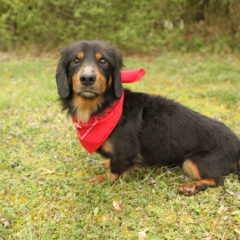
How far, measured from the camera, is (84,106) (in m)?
2.86

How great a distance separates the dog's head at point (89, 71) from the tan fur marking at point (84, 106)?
1.9 inches

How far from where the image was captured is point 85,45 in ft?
8.92

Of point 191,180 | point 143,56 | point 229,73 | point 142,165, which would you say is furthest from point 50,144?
point 143,56

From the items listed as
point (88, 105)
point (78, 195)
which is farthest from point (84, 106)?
point (78, 195)

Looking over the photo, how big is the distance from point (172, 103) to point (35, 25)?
25.8 ft

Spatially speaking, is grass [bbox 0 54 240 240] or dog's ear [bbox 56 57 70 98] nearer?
grass [bbox 0 54 240 240]

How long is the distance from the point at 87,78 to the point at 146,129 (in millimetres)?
935

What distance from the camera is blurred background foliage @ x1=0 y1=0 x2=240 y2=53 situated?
8.84 meters

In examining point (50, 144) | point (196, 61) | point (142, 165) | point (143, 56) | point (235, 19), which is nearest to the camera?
point (142, 165)

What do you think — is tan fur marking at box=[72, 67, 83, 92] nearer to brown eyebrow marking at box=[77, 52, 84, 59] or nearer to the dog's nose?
the dog's nose

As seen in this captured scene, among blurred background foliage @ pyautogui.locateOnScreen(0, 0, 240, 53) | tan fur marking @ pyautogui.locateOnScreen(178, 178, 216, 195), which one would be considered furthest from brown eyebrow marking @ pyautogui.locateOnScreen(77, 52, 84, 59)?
blurred background foliage @ pyautogui.locateOnScreen(0, 0, 240, 53)

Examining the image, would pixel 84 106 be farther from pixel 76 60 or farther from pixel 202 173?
pixel 202 173

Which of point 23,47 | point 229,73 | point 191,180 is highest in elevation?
point 23,47

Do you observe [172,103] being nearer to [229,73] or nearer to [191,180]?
[191,180]
